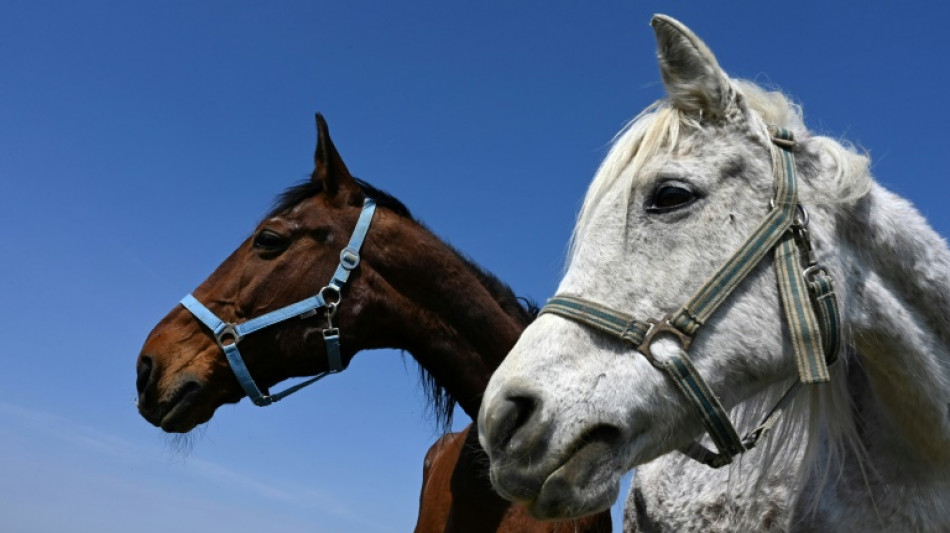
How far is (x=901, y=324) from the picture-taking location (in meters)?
2.77

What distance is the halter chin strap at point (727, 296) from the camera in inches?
Result: 94.3

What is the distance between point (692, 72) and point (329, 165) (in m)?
2.88

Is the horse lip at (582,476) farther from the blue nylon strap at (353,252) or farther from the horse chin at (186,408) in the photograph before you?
the horse chin at (186,408)

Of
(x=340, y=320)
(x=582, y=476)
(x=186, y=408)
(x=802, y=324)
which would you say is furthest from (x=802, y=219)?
(x=186, y=408)

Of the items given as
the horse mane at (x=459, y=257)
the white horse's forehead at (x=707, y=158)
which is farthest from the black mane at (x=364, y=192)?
the white horse's forehead at (x=707, y=158)

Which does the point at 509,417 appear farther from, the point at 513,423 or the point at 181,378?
the point at 181,378

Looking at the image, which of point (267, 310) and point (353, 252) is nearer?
point (267, 310)

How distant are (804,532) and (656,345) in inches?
46.8

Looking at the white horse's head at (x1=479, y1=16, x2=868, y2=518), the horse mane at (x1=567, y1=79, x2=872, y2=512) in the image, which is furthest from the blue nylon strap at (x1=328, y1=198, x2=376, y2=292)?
the white horse's head at (x1=479, y1=16, x2=868, y2=518)

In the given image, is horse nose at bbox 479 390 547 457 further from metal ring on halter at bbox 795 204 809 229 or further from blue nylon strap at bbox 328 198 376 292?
blue nylon strap at bbox 328 198 376 292

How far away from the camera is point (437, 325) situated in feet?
15.9

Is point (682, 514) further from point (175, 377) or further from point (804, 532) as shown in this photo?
point (175, 377)

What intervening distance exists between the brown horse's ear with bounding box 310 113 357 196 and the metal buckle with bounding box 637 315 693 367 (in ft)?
10.4

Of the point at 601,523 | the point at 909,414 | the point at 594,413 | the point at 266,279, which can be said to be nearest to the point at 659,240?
the point at 594,413
